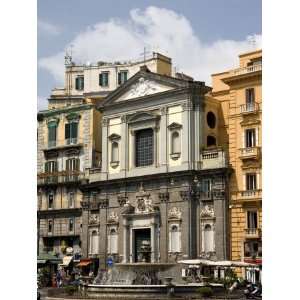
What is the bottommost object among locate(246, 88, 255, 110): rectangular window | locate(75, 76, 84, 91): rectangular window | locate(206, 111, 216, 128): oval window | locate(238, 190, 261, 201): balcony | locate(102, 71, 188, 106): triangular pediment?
locate(238, 190, 261, 201): balcony

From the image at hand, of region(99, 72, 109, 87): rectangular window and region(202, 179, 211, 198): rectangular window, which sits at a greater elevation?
region(99, 72, 109, 87): rectangular window

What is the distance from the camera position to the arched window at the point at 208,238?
3016 centimetres

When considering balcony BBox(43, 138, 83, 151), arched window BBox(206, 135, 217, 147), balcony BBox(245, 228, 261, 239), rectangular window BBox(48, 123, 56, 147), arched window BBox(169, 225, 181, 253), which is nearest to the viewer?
balcony BBox(245, 228, 261, 239)

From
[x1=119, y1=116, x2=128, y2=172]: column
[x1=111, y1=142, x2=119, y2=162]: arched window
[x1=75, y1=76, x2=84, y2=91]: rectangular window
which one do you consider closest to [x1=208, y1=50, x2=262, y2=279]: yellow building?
[x1=119, y1=116, x2=128, y2=172]: column

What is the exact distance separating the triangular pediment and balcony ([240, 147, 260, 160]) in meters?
4.23

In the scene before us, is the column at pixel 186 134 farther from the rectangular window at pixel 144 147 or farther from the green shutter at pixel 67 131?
the green shutter at pixel 67 131

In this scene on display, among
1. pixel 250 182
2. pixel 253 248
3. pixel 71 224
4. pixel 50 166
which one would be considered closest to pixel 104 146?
pixel 50 166

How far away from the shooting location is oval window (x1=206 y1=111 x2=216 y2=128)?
3181 centimetres

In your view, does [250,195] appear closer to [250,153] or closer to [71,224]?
[250,153]

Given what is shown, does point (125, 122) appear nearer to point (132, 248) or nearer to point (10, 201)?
point (132, 248)

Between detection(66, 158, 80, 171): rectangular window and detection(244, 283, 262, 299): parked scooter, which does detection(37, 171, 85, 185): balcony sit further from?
detection(244, 283, 262, 299): parked scooter

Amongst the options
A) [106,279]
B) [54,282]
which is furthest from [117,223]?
[106,279]

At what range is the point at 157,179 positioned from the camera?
32.2m

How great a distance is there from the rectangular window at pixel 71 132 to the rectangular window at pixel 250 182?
11213 mm
